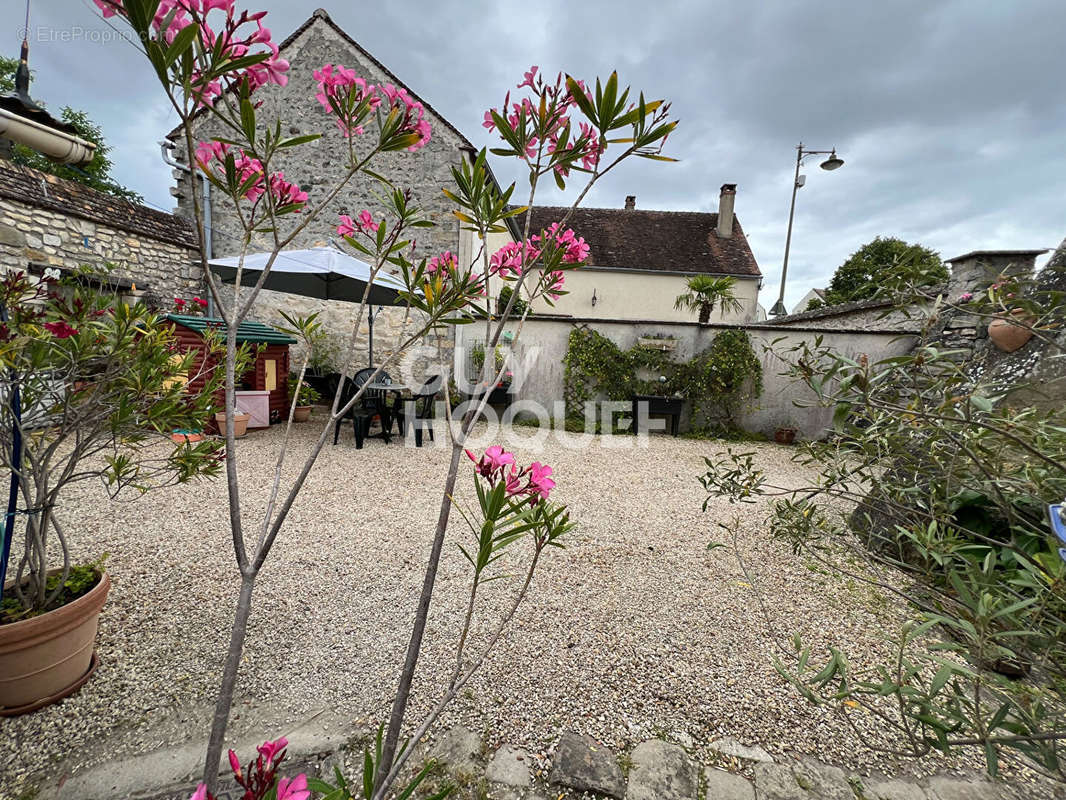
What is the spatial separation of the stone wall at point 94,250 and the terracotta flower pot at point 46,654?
3.60 metres

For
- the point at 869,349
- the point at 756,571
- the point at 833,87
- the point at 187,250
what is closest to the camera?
the point at 756,571

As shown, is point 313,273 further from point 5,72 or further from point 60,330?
point 5,72

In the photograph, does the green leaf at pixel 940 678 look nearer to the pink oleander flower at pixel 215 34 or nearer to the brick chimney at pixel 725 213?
the pink oleander flower at pixel 215 34

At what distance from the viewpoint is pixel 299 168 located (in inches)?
281

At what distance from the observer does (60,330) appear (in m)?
1.39

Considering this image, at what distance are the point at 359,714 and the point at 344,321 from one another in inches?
280

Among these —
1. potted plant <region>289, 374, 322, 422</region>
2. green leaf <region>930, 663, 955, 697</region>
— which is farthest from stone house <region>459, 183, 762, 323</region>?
green leaf <region>930, 663, 955, 697</region>

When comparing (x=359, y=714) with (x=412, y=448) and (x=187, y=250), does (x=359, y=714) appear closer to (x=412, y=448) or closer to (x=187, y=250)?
(x=412, y=448)

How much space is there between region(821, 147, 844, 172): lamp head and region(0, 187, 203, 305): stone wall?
46.3 feet

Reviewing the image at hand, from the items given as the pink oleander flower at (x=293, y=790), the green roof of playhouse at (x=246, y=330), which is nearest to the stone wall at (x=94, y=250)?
the green roof of playhouse at (x=246, y=330)

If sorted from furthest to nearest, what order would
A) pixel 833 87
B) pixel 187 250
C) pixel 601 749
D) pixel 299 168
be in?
1. pixel 299 168
2. pixel 187 250
3. pixel 833 87
4. pixel 601 749

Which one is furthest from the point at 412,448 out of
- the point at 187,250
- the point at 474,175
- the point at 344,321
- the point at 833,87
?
the point at 833,87

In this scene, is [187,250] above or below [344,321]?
above

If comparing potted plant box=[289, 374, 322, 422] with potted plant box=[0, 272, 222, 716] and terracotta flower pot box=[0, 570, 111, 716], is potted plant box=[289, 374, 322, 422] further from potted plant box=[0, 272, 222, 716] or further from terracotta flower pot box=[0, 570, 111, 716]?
terracotta flower pot box=[0, 570, 111, 716]
